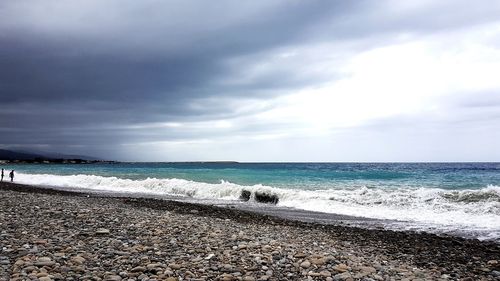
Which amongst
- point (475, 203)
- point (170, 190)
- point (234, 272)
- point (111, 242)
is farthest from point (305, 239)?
point (170, 190)

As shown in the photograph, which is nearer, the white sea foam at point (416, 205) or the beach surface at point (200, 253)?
the beach surface at point (200, 253)

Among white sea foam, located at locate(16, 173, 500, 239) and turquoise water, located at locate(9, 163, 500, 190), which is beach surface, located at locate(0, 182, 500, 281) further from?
turquoise water, located at locate(9, 163, 500, 190)

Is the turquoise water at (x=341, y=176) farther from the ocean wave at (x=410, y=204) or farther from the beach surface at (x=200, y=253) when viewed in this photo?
the beach surface at (x=200, y=253)

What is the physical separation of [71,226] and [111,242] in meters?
2.15

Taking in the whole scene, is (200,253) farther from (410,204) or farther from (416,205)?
(410,204)

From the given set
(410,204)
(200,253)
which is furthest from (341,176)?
(200,253)

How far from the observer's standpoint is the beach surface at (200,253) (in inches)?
263

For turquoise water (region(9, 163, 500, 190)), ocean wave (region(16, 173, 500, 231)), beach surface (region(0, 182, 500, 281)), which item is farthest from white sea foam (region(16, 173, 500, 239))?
turquoise water (region(9, 163, 500, 190))

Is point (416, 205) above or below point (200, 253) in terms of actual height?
below

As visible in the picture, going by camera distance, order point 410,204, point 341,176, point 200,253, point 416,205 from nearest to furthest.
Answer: point 200,253 < point 416,205 < point 410,204 < point 341,176

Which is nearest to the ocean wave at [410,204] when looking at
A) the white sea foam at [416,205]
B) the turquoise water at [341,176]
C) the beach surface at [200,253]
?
Result: the white sea foam at [416,205]

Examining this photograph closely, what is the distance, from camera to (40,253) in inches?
285

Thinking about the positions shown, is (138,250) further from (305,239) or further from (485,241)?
(485,241)

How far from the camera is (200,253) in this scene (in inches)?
313
